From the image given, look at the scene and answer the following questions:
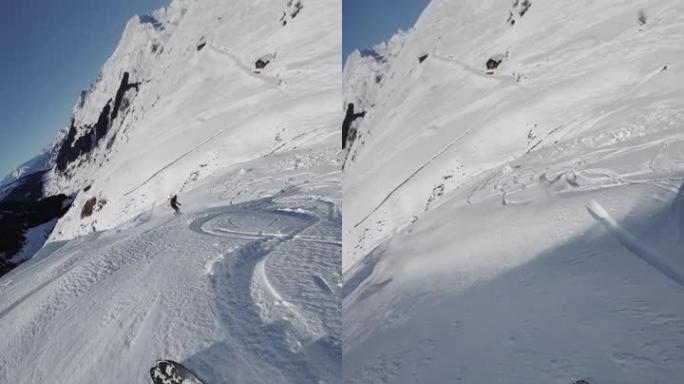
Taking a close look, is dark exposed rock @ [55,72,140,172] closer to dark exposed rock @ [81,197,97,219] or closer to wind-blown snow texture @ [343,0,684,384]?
dark exposed rock @ [81,197,97,219]

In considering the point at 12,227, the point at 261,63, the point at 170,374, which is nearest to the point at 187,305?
the point at 170,374

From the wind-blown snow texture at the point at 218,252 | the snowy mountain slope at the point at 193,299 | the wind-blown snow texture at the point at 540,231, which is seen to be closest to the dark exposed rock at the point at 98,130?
the wind-blown snow texture at the point at 218,252

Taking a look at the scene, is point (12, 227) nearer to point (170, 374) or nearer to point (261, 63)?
point (170, 374)

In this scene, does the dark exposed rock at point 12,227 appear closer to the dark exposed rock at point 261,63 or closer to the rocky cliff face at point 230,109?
the rocky cliff face at point 230,109

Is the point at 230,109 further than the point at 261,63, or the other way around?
the point at 261,63

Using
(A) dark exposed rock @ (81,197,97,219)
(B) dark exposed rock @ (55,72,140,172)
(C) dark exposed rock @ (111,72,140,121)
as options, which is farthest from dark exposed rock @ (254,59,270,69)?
(C) dark exposed rock @ (111,72,140,121)

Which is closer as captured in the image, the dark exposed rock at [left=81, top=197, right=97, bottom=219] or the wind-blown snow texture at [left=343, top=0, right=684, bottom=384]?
the wind-blown snow texture at [left=343, top=0, right=684, bottom=384]
